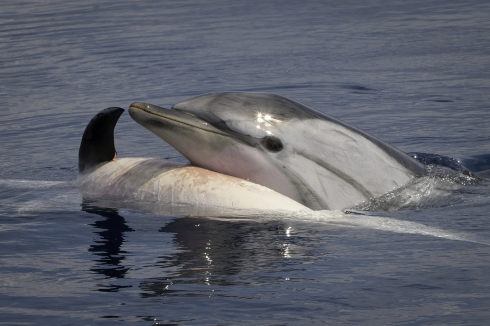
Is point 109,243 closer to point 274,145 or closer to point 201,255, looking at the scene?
point 201,255

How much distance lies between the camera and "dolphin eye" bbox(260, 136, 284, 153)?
726cm

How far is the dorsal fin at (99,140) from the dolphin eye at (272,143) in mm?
1396

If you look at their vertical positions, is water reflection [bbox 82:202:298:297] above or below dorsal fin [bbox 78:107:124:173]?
below

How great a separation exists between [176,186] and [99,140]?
951 millimetres

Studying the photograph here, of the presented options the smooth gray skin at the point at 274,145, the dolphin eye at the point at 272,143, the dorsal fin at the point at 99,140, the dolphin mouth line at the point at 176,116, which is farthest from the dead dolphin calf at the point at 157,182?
the dolphin mouth line at the point at 176,116

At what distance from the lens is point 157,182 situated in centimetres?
754

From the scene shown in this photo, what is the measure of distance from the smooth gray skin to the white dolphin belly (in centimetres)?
Result: 17

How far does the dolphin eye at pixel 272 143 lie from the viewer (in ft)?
23.8

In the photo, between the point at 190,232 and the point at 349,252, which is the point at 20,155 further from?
the point at 349,252

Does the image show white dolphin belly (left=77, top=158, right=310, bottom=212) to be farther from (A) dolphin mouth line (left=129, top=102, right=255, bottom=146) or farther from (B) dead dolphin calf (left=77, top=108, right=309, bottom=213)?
(A) dolphin mouth line (left=129, top=102, right=255, bottom=146)

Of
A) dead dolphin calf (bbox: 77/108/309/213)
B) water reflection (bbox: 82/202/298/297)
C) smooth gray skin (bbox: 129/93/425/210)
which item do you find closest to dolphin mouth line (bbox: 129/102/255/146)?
smooth gray skin (bbox: 129/93/425/210)

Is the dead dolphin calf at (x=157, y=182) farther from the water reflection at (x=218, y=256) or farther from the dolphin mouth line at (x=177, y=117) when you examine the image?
the dolphin mouth line at (x=177, y=117)

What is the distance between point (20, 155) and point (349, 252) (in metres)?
6.10

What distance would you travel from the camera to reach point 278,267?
19.7 feet
